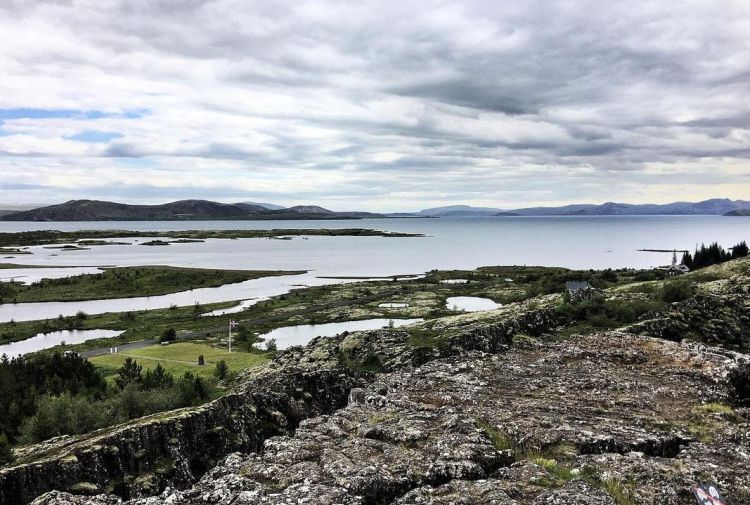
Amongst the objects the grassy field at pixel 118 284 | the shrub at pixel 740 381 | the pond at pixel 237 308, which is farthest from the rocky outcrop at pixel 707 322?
the grassy field at pixel 118 284

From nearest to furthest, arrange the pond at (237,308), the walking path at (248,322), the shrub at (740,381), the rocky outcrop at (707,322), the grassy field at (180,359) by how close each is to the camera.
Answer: the shrub at (740,381) → the rocky outcrop at (707,322) → the grassy field at (180,359) → the walking path at (248,322) → the pond at (237,308)

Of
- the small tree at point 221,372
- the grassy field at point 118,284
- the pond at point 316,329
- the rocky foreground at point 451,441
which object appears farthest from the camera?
the grassy field at point 118,284

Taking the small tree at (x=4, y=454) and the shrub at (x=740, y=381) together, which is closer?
the small tree at (x=4, y=454)

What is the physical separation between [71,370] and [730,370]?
3996 cm

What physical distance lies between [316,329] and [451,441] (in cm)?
6405

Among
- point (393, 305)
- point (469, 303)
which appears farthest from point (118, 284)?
point (469, 303)

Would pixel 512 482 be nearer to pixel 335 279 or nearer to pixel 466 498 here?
pixel 466 498

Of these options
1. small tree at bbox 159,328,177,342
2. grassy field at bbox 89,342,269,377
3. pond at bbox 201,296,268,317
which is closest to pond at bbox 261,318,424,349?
small tree at bbox 159,328,177,342

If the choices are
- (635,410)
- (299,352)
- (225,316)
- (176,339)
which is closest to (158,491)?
(635,410)

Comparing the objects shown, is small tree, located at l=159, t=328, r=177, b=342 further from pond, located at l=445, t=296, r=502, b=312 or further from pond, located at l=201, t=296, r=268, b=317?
pond, located at l=445, t=296, r=502, b=312

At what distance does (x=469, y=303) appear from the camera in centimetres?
9450

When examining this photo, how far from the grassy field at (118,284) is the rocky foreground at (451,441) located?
368 ft

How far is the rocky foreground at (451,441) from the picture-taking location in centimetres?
979

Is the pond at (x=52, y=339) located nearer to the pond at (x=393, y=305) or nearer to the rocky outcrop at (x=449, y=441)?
the pond at (x=393, y=305)
